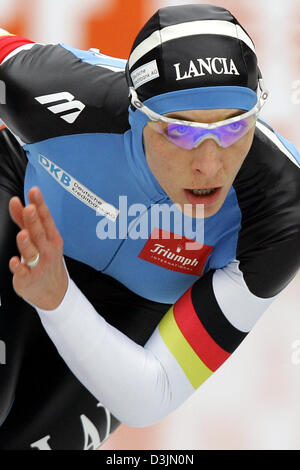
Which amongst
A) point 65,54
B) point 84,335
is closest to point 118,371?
point 84,335

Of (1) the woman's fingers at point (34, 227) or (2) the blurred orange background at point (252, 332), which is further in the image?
(2) the blurred orange background at point (252, 332)

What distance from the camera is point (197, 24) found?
6.28 feet

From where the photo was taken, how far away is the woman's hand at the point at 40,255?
1770 millimetres

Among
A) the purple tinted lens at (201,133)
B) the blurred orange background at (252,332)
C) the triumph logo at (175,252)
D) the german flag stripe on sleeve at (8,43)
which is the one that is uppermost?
the german flag stripe on sleeve at (8,43)

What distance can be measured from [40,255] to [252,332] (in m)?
1.90

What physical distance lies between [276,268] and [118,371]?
0.42 metres

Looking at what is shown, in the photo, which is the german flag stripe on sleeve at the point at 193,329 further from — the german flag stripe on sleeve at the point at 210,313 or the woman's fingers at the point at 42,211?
the woman's fingers at the point at 42,211

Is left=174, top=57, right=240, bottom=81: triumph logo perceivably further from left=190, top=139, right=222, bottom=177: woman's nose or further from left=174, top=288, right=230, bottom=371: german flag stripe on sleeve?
left=174, top=288, right=230, bottom=371: german flag stripe on sleeve

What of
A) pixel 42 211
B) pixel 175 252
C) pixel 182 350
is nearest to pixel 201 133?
pixel 42 211

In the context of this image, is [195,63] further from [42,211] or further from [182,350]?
[182,350]

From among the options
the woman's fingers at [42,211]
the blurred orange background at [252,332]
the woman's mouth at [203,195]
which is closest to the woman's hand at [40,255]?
the woman's fingers at [42,211]

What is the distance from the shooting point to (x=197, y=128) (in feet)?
6.10

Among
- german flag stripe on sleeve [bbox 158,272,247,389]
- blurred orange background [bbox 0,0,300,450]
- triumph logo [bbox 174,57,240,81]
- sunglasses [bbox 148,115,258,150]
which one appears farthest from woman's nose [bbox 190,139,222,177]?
blurred orange background [bbox 0,0,300,450]
